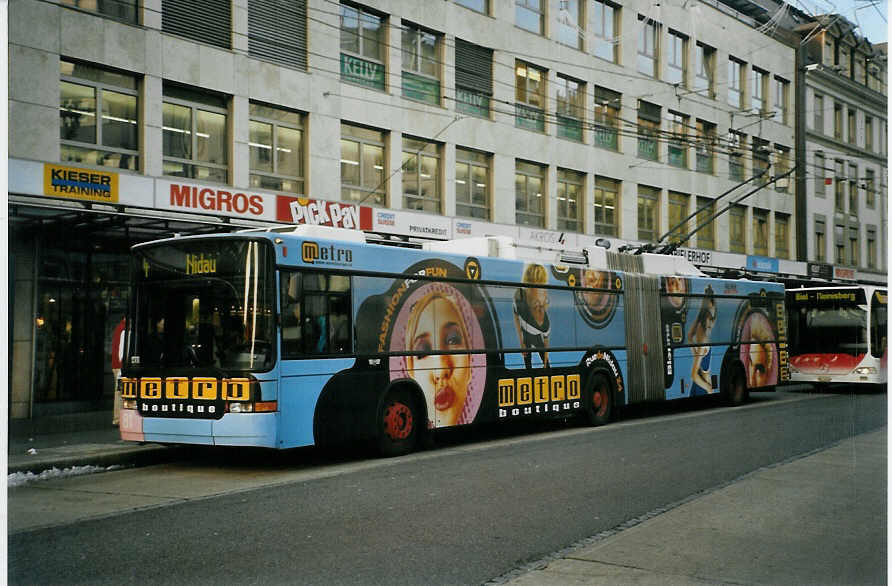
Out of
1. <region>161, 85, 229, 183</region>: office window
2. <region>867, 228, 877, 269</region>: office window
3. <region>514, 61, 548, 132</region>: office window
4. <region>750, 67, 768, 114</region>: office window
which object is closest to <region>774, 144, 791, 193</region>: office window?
<region>750, 67, 768, 114</region>: office window

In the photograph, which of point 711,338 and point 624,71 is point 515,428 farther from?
point 624,71

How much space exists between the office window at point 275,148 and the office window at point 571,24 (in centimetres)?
581

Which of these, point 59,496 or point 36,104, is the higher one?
point 36,104

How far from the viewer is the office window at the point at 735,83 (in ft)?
49.1

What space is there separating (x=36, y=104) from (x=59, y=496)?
910 cm

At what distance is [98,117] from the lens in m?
17.6

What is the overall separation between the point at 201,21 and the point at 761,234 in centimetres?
1246

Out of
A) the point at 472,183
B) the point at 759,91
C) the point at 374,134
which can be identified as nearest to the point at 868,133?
the point at 759,91

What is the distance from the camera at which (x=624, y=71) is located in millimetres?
18984

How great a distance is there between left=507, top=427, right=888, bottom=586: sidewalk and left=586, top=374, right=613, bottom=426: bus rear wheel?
7.21m

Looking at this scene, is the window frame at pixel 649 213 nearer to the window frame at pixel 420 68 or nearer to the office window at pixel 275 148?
the window frame at pixel 420 68

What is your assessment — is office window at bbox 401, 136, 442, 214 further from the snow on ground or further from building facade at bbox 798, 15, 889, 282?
the snow on ground

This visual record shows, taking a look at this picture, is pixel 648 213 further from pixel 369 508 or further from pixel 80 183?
pixel 369 508

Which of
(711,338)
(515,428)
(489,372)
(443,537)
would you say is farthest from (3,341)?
(711,338)
